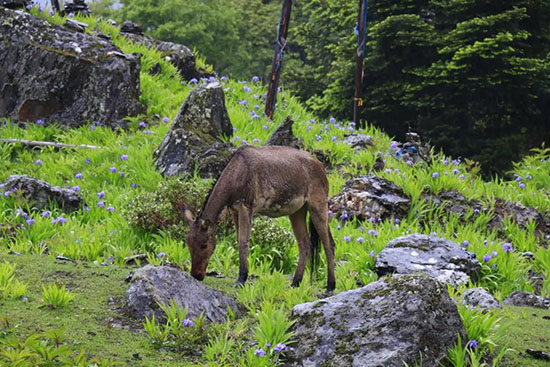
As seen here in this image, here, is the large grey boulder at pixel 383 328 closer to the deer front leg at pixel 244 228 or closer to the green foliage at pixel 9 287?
the deer front leg at pixel 244 228

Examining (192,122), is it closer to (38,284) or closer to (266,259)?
(266,259)

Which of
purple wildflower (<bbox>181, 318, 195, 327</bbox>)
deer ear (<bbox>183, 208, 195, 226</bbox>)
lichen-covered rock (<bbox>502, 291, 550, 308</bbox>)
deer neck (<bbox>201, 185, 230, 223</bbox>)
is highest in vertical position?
deer neck (<bbox>201, 185, 230, 223</bbox>)

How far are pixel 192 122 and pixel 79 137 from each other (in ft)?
10.4

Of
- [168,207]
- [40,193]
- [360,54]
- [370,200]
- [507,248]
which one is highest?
[360,54]

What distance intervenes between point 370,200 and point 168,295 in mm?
6651

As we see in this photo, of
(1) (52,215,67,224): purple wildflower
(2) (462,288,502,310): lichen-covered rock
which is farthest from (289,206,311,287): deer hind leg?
(1) (52,215,67,224): purple wildflower

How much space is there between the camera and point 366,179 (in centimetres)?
1277

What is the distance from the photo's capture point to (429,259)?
9102mm

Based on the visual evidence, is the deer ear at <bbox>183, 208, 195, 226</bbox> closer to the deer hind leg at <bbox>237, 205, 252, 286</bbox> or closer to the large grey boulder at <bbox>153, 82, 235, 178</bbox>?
the deer hind leg at <bbox>237, 205, 252, 286</bbox>

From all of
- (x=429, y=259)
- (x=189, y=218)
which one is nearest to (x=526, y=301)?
(x=429, y=259)

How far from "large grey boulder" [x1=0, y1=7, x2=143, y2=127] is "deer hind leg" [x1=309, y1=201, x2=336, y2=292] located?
32.3 ft

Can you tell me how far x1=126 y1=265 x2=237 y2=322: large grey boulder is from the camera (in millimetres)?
6059

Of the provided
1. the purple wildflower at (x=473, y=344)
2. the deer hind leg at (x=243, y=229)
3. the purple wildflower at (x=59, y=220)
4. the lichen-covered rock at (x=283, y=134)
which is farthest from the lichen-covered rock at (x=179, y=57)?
the purple wildflower at (x=473, y=344)

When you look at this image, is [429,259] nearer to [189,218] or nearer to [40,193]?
[189,218]
